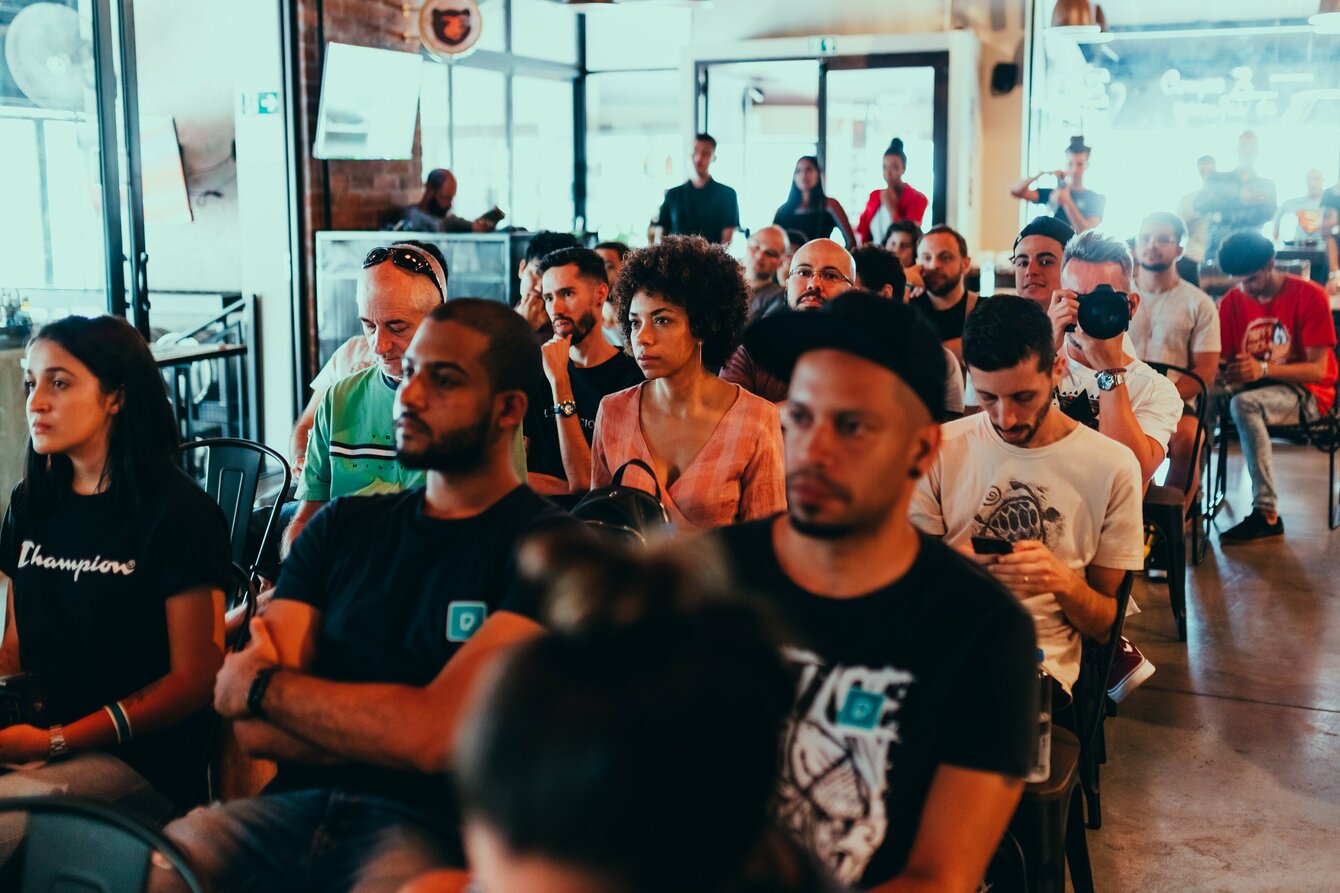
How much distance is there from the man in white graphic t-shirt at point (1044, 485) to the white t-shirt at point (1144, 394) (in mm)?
969

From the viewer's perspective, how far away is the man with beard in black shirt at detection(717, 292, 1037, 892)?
58.5 inches

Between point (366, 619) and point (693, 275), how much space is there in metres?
1.42

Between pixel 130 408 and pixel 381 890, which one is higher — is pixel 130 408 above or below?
above

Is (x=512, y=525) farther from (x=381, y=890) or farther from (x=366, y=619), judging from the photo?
(x=381, y=890)

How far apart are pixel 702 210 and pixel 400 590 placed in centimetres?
693

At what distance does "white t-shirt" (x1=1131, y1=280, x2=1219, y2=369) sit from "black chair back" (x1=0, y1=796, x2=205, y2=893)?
458cm

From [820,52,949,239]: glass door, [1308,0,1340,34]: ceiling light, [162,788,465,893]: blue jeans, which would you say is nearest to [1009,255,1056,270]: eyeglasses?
[162,788,465,893]: blue jeans

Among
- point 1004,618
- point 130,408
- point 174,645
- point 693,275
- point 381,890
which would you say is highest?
point 693,275

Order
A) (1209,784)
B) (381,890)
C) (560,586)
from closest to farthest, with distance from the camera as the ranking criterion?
(560,586), (381,890), (1209,784)

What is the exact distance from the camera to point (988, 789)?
1.48 meters

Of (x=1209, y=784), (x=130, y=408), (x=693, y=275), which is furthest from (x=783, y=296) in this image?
(x=130, y=408)

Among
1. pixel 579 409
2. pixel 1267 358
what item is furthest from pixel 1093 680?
pixel 1267 358

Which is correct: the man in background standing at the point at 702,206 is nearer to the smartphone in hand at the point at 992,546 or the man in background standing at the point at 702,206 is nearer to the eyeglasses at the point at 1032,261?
the eyeglasses at the point at 1032,261

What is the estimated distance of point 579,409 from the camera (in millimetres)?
3520
